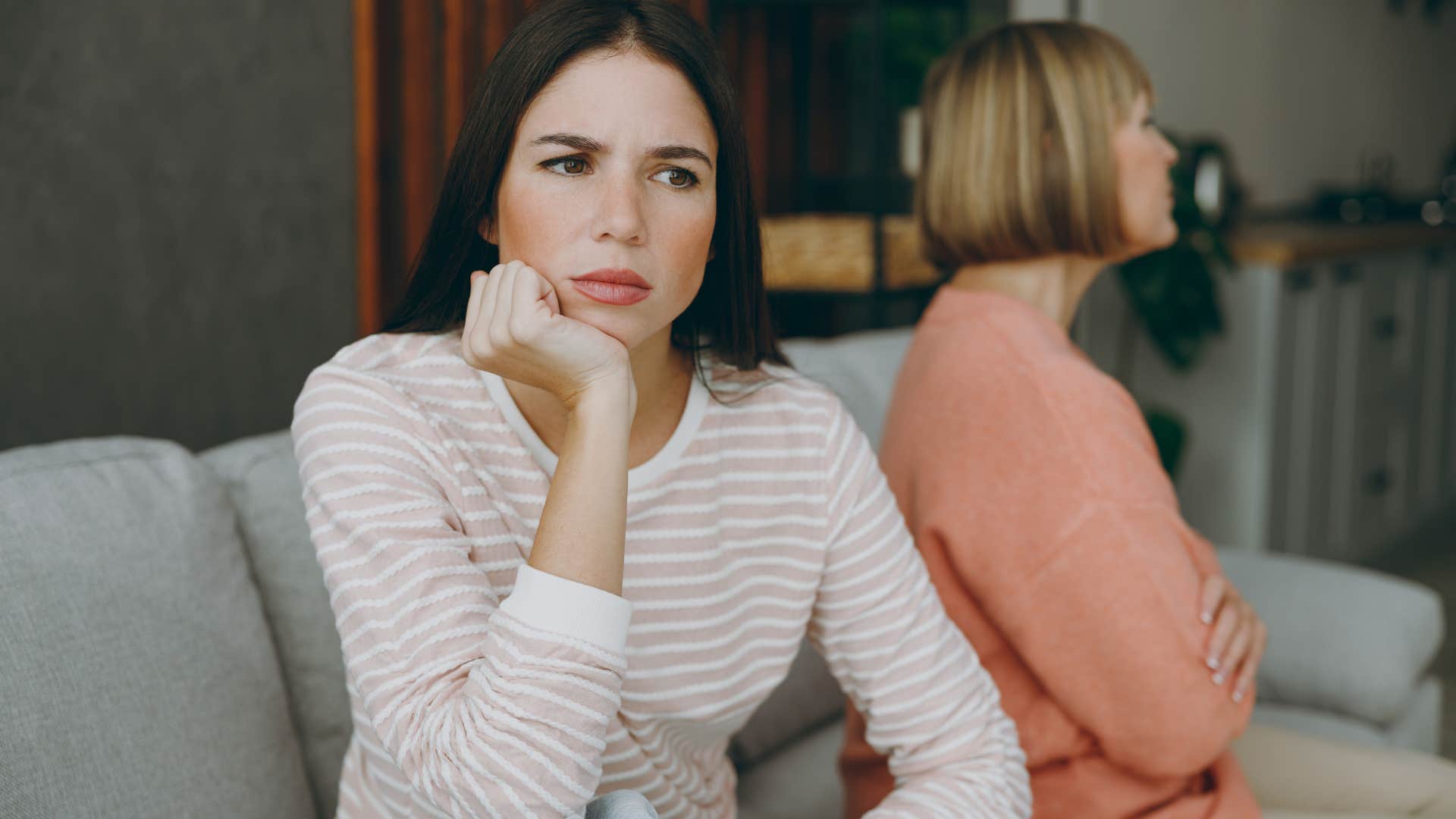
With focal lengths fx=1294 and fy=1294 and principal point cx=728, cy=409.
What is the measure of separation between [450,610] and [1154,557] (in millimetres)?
675

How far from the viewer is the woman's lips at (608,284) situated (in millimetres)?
895

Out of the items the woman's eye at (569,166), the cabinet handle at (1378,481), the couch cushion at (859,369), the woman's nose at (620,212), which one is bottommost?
the cabinet handle at (1378,481)

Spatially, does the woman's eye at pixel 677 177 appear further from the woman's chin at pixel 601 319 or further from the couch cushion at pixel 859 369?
the couch cushion at pixel 859 369

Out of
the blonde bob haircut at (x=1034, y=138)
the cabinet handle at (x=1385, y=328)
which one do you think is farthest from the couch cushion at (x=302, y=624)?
the cabinet handle at (x=1385, y=328)

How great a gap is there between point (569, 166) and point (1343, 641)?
148cm

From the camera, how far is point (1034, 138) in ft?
4.68

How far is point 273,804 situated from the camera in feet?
3.56

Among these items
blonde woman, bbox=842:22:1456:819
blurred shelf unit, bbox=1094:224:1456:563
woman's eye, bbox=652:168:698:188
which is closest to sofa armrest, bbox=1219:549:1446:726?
blonde woman, bbox=842:22:1456:819

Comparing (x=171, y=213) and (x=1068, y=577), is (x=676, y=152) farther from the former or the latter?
(x=171, y=213)

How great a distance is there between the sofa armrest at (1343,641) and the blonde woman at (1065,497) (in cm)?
45

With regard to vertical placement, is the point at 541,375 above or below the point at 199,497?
above

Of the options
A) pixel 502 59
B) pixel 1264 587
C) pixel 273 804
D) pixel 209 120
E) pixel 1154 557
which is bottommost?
pixel 1264 587

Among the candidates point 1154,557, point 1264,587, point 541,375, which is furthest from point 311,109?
point 1264,587

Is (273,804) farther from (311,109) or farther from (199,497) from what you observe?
(311,109)
